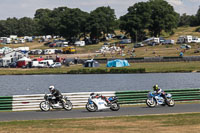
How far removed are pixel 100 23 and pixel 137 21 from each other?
20.2m

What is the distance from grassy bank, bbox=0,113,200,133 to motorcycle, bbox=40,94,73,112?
18.2ft

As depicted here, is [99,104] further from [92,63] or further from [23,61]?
[23,61]

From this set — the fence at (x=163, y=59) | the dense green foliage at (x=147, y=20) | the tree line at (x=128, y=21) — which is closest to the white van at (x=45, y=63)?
the fence at (x=163, y=59)

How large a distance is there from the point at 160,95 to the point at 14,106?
1045 cm

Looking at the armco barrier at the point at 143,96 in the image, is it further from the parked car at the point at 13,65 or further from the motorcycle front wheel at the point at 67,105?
the parked car at the point at 13,65

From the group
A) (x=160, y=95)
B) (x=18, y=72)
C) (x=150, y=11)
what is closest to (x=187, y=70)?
(x=18, y=72)

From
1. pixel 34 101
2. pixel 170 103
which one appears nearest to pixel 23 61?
pixel 34 101

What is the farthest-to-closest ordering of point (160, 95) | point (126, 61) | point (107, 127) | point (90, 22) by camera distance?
point (90, 22)
point (126, 61)
point (160, 95)
point (107, 127)

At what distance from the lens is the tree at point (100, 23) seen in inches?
6609

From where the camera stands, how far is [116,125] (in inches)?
944

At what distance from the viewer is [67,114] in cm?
2948

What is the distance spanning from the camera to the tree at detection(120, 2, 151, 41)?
154 metres

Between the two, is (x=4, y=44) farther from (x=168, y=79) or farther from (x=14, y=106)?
(x=14, y=106)

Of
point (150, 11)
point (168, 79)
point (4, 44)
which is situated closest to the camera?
point (168, 79)
